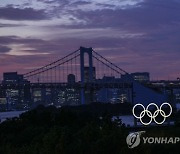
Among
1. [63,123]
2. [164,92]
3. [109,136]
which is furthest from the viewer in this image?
[164,92]

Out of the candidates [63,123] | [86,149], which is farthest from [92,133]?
→ [63,123]

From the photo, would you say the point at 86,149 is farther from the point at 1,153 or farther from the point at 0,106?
the point at 0,106

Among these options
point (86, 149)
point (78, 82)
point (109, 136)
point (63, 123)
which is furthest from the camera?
point (78, 82)

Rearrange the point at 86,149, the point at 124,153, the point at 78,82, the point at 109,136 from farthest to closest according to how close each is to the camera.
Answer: the point at 78,82 → the point at 86,149 → the point at 109,136 → the point at 124,153

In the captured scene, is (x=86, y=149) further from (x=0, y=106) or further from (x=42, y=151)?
(x=0, y=106)

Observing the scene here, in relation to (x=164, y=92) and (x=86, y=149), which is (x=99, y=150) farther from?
(x=164, y=92)

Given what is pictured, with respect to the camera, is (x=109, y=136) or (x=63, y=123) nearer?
(x=109, y=136)

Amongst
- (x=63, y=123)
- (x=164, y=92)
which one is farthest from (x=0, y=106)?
(x=63, y=123)

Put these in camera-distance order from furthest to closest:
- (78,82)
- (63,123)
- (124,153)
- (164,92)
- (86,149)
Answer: (78,82), (164,92), (63,123), (86,149), (124,153)

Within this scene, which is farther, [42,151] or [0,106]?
[0,106]

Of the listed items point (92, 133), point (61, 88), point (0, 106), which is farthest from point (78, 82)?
point (92, 133)
